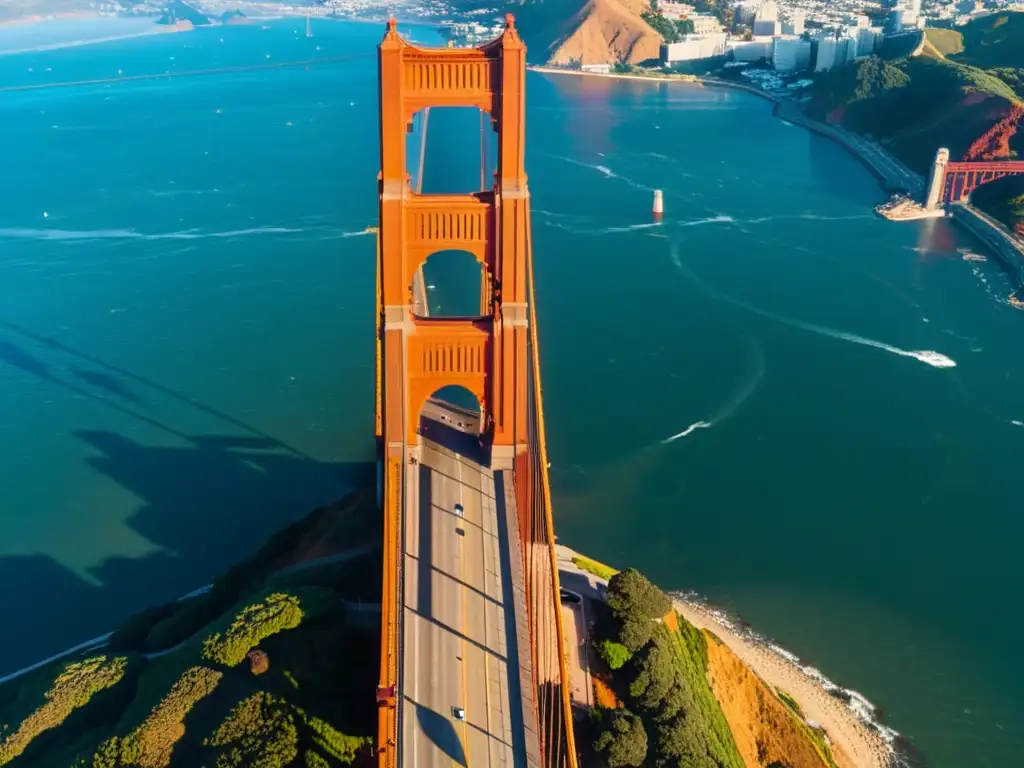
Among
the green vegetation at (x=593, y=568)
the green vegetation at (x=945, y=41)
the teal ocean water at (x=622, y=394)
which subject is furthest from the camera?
the green vegetation at (x=945, y=41)

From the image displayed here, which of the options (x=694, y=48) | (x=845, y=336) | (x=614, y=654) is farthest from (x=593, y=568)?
(x=694, y=48)

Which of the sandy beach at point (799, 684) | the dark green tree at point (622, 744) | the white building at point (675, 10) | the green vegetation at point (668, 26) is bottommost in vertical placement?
the sandy beach at point (799, 684)

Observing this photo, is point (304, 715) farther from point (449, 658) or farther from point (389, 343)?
point (389, 343)

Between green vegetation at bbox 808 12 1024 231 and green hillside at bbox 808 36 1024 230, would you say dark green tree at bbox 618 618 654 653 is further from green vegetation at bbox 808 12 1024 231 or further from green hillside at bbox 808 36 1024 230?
green hillside at bbox 808 36 1024 230

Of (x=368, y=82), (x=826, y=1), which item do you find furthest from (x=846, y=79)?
(x=826, y=1)

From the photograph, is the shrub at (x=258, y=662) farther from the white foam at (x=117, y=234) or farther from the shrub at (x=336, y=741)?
the white foam at (x=117, y=234)

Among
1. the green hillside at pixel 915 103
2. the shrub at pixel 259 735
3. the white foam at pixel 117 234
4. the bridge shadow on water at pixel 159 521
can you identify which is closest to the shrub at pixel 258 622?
the shrub at pixel 259 735

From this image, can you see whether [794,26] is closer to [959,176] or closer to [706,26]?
[706,26]
